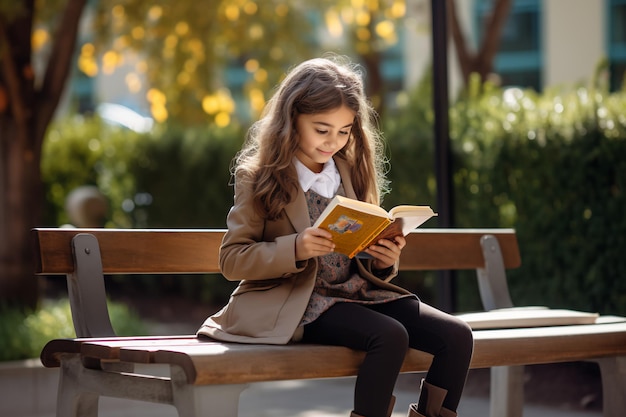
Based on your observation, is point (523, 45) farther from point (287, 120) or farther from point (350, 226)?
point (350, 226)

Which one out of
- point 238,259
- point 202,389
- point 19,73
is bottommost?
point 202,389

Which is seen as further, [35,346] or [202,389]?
[35,346]

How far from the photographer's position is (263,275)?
3436 mm

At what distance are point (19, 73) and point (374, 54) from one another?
6.31 metres

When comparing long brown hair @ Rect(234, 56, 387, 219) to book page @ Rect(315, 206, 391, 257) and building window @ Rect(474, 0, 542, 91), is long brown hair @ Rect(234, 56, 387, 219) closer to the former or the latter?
book page @ Rect(315, 206, 391, 257)

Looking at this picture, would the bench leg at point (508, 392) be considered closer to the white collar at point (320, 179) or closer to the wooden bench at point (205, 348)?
the wooden bench at point (205, 348)

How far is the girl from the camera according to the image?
3359 millimetres

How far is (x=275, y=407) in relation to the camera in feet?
19.7

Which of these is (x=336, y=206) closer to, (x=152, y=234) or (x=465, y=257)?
(x=152, y=234)

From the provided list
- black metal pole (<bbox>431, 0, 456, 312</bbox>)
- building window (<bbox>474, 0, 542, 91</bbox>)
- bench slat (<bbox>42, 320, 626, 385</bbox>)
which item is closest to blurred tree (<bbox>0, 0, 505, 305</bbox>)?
black metal pole (<bbox>431, 0, 456, 312</bbox>)

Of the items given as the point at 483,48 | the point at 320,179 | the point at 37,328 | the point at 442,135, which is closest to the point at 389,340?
the point at 320,179

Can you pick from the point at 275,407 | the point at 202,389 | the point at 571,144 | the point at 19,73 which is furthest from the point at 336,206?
the point at 19,73

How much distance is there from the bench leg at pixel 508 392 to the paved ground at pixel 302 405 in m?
1.01

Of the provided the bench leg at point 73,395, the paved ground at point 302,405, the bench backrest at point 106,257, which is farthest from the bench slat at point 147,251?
the paved ground at point 302,405
